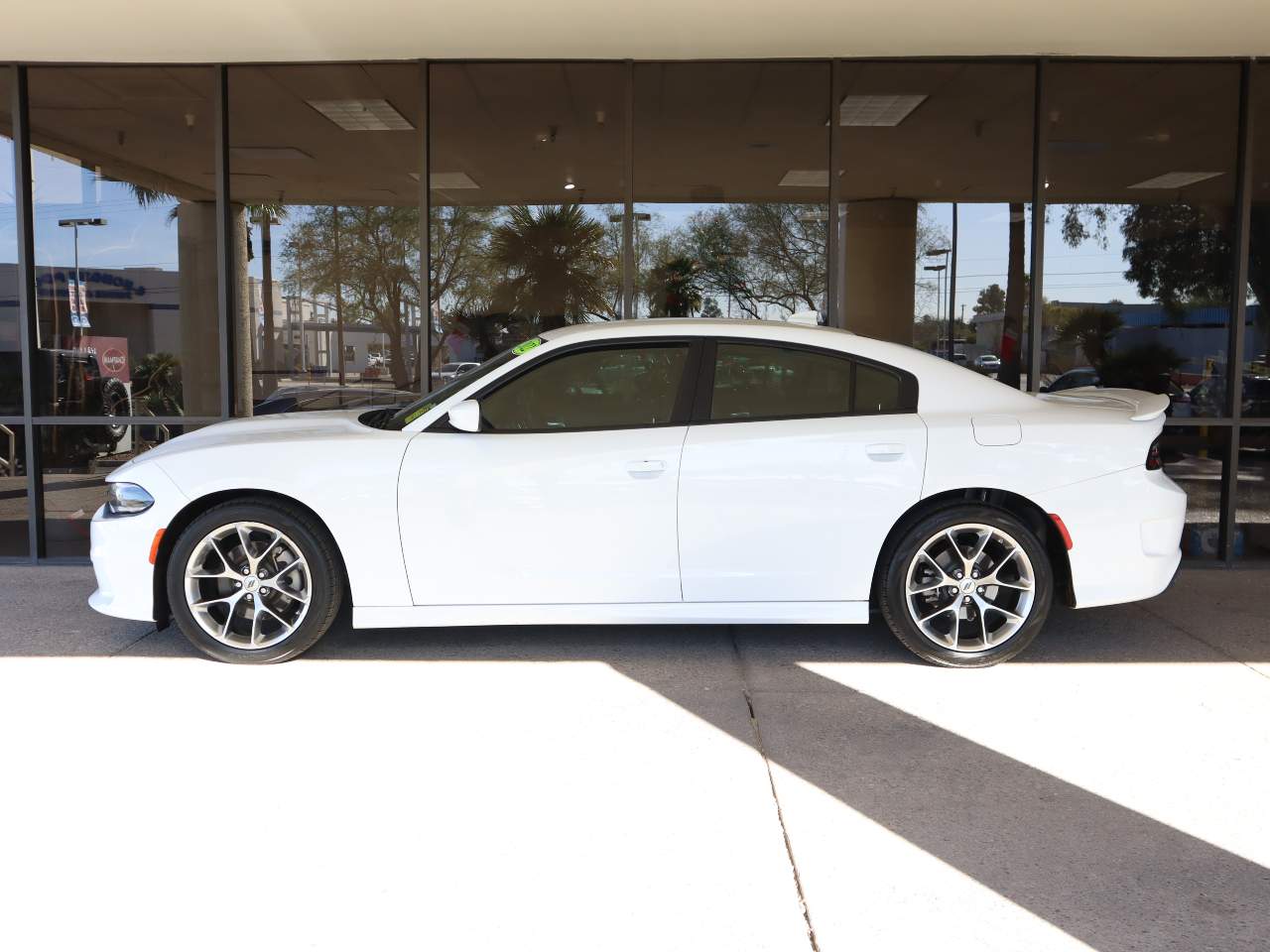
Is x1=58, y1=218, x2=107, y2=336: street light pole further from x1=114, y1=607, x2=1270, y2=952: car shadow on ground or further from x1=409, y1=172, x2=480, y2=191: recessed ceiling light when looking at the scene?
x1=114, y1=607, x2=1270, y2=952: car shadow on ground

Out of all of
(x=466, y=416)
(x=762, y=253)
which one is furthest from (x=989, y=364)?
(x=466, y=416)

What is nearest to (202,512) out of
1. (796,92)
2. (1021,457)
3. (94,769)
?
(94,769)

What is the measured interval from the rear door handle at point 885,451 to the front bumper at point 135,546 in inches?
122

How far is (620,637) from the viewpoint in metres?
Answer: 5.34

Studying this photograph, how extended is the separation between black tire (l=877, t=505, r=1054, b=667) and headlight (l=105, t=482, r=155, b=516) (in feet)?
11.1

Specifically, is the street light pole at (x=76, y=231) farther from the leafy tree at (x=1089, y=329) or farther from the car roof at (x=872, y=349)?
the leafy tree at (x=1089, y=329)

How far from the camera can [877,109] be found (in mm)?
7848

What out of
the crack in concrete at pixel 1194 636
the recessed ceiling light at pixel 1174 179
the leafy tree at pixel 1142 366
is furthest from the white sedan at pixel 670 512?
the recessed ceiling light at pixel 1174 179

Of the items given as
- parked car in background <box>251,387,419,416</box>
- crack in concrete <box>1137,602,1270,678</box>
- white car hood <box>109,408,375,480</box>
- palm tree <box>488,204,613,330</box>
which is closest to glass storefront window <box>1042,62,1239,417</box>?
crack in concrete <box>1137,602,1270,678</box>

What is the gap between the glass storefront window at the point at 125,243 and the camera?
7648mm

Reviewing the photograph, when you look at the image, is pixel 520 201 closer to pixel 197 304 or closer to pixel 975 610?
pixel 197 304

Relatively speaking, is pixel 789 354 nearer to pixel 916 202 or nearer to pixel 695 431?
pixel 695 431

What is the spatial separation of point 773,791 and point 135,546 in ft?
10.2

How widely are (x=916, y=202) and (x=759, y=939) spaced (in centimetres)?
668
